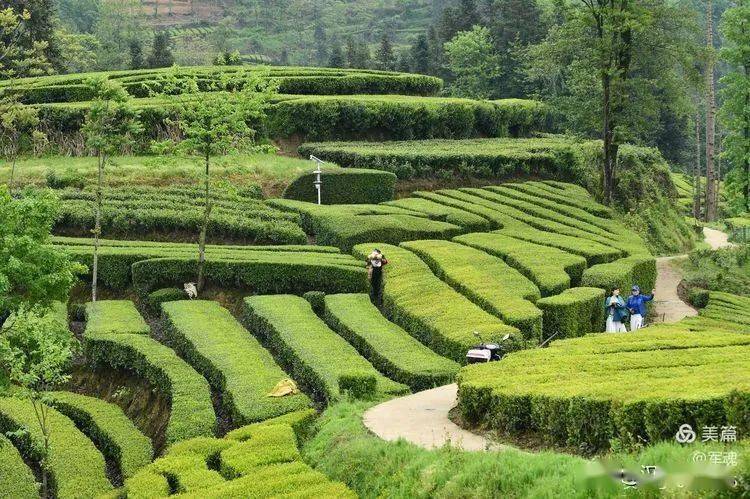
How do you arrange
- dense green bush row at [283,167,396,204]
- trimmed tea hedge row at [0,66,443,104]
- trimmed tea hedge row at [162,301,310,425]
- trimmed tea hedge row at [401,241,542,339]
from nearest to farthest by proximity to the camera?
trimmed tea hedge row at [162,301,310,425] < trimmed tea hedge row at [401,241,542,339] < dense green bush row at [283,167,396,204] < trimmed tea hedge row at [0,66,443,104]

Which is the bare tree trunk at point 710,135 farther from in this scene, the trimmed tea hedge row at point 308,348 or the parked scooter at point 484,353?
the parked scooter at point 484,353

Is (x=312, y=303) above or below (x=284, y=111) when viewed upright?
below

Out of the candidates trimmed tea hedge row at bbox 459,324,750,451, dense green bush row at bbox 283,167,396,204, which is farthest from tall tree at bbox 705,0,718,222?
trimmed tea hedge row at bbox 459,324,750,451

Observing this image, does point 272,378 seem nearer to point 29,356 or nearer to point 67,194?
point 29,356

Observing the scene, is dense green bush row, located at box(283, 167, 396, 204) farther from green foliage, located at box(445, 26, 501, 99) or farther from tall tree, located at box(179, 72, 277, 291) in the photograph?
green foliage, located at box(445, 26, 501, 99)

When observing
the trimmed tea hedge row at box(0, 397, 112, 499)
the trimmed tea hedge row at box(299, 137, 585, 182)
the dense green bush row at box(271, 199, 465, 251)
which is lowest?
the trimmed tea hedge row at box(0, 397, 112, 499)

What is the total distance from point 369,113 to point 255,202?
12.0 meters

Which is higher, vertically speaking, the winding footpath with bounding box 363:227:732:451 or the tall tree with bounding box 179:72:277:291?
the tall tree with bounding box 179:72:277:291

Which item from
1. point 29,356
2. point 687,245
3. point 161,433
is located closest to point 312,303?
point 161,433

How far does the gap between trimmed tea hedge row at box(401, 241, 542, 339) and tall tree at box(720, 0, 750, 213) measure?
67.8 feet

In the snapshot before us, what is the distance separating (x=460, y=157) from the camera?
4366 centimetres

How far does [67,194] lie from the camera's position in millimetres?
35062

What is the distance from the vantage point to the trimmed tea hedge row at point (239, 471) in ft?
50.1

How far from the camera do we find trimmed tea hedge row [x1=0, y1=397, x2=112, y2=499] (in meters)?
19.2
